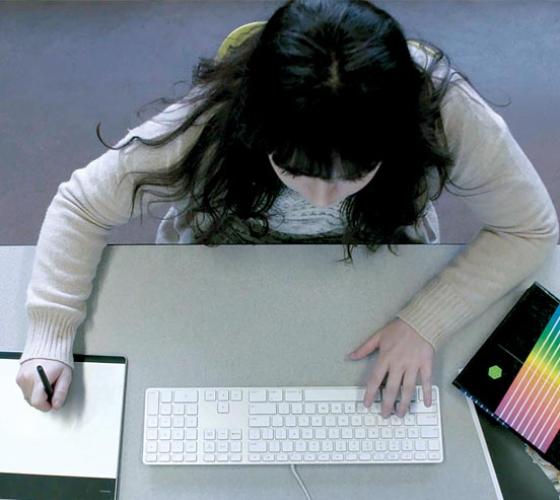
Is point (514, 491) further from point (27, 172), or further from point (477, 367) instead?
point (27, 172)

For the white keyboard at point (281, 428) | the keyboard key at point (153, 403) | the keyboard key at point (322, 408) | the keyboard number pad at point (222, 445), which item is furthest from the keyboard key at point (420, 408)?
the keyboard key at point (153, 403)

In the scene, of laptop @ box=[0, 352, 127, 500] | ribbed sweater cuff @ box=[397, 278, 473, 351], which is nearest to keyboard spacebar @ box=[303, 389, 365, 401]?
ribbed sweater cuff @ box=[397, 278, 473, 351]

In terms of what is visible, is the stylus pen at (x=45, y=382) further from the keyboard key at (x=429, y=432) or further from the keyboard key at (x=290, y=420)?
the keyboard key at (x=429, y=432)

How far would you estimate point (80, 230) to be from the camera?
0.88 metres

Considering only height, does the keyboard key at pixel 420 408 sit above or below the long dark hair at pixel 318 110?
below

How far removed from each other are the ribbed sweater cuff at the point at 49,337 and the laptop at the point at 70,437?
0.08 ft

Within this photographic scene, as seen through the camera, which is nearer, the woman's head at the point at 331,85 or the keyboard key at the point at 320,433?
the woman's head at the point at 331,85

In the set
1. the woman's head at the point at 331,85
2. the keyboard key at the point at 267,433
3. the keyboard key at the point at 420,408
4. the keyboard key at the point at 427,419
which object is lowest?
the keyboard key at the point at 267,433

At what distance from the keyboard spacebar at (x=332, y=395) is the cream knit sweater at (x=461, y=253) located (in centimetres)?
12

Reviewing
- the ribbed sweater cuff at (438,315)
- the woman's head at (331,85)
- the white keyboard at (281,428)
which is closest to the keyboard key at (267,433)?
the white keyboard at (281,428)

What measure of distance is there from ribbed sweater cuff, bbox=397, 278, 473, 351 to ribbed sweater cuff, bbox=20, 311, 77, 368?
17.2 inches

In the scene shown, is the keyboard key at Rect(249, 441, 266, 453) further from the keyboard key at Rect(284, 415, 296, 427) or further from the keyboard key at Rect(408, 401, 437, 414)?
the keyboard key at Rect(408, 401, 437, 414)

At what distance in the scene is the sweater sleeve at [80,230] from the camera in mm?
817

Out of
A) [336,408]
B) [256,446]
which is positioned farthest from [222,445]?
[336,408]
